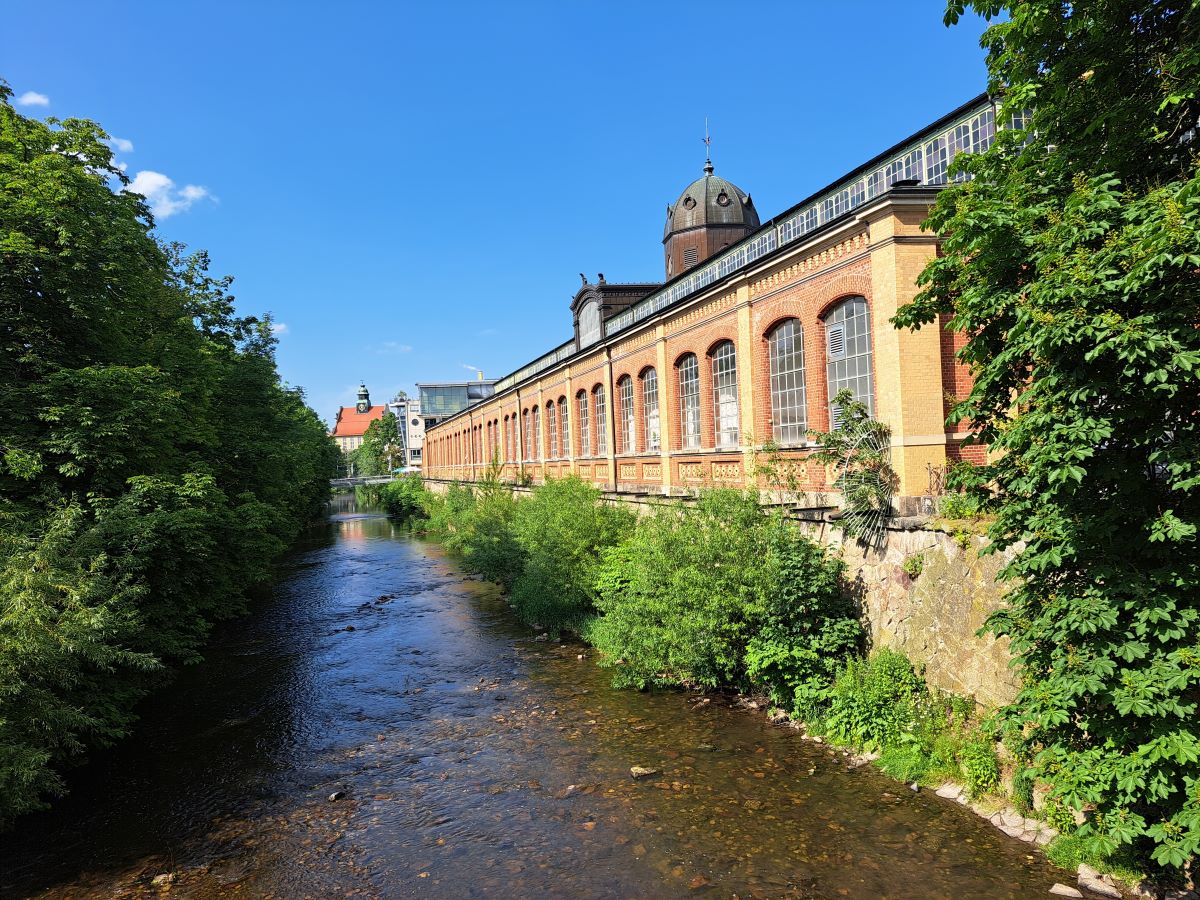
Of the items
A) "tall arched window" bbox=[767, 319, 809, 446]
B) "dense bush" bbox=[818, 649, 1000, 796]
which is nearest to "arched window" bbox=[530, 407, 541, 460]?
"tall arched window" bbox=[767, 319, 809, 446]

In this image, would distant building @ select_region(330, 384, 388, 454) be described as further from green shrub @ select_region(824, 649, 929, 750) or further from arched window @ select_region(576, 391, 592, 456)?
green shrub @ select_region(824, 649, 929, 750)

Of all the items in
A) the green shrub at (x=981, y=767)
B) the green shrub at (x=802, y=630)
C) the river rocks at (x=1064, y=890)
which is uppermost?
the green shrub at (x=802, y=630)

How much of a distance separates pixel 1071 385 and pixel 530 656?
12.1m

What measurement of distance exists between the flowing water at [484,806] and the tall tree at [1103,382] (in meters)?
1.65

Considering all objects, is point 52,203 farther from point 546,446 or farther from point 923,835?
point 546,446

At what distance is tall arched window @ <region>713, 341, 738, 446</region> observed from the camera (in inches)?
573

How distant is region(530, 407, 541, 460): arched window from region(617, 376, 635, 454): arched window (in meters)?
8.80

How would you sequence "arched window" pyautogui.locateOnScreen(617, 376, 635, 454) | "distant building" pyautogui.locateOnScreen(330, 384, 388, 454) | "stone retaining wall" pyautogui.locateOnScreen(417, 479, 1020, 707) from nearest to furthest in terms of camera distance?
1. "stone retaining wall" pyautogui.locateOnScreen(417, 479, 1020, 707)
2. "arched window" pyautogui.locateOnScreen(617, 376, 635, 454)
3. "distant building" pyautogui.locateOnScreen(330, 384, 388, 454)

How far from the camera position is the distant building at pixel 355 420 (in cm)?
14725

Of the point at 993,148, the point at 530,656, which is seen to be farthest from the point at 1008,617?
the point at 530,656

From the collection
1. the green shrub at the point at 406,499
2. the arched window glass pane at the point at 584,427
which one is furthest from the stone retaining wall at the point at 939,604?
the green shrub at the point at 406,499

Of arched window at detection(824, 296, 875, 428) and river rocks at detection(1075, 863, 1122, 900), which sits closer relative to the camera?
river rocks at detection(1075, 863, 1122, 900)

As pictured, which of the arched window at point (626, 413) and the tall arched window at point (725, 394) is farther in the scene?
the arched window at point (626, 413)

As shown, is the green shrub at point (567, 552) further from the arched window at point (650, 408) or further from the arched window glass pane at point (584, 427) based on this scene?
the arched window glass pane at point (584, 427)
